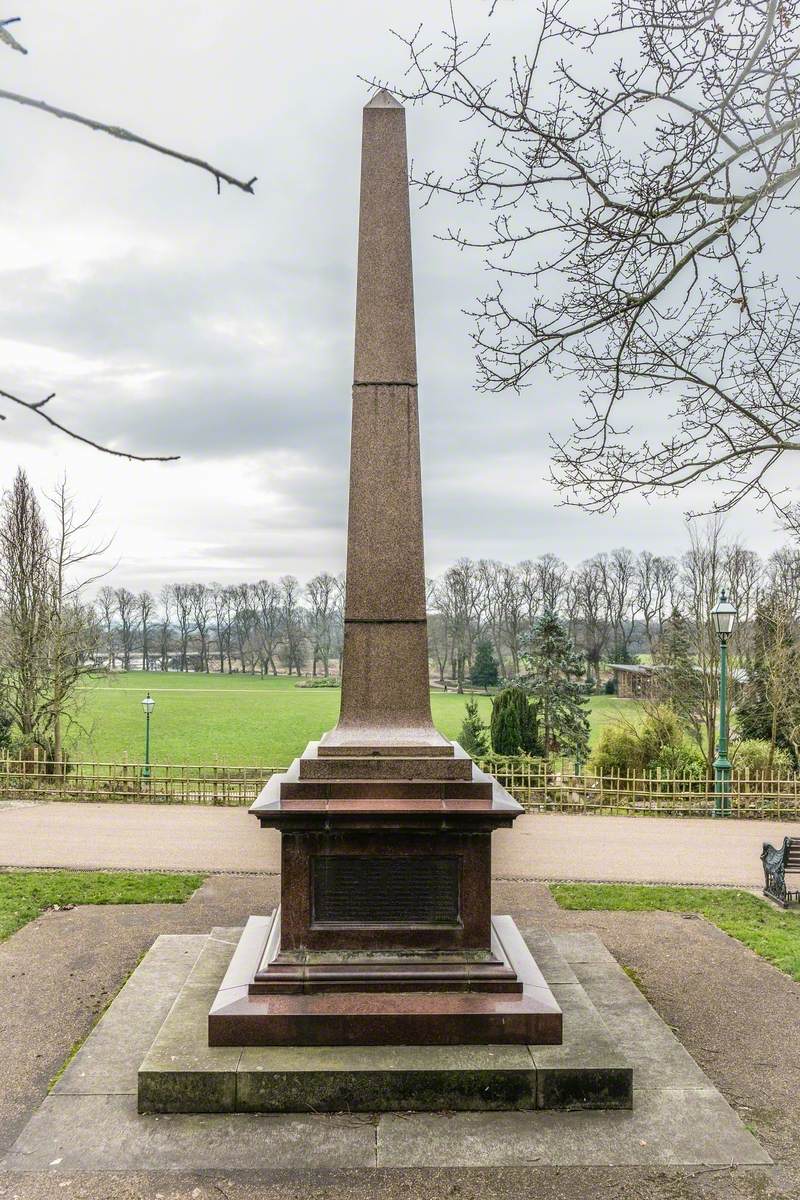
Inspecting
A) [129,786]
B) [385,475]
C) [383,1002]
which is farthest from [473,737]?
[383,1002]

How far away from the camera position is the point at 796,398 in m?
4.99

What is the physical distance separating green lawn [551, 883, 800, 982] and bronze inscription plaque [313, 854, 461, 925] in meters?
3.51

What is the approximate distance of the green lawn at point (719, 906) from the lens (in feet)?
22.7

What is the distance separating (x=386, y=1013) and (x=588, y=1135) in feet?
3.56

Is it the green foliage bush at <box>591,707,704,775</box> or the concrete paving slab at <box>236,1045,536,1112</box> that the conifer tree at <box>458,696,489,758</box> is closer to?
the green foliage bush at <box>591,707,704,775</box>

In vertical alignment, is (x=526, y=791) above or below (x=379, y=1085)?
below

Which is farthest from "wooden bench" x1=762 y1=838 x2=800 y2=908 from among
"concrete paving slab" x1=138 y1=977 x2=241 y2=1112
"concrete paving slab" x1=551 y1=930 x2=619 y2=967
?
"concrete paving slab" x1=138 y1=977 x2=241 y2=1112

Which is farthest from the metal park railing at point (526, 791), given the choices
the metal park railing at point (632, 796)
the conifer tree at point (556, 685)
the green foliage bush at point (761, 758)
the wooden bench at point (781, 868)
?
the conifer tree at point (556, 685)

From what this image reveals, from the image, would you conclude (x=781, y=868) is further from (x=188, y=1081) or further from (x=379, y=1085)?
(x=188, y=1081)

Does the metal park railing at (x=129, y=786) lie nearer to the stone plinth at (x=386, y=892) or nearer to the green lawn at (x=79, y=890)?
the green lawn at (x=79, y=890)

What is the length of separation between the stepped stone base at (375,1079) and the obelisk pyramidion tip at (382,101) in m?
5.56

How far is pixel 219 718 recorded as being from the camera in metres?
36.7

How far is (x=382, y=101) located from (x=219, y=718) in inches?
1309

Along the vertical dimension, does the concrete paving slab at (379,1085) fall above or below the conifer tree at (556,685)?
below
